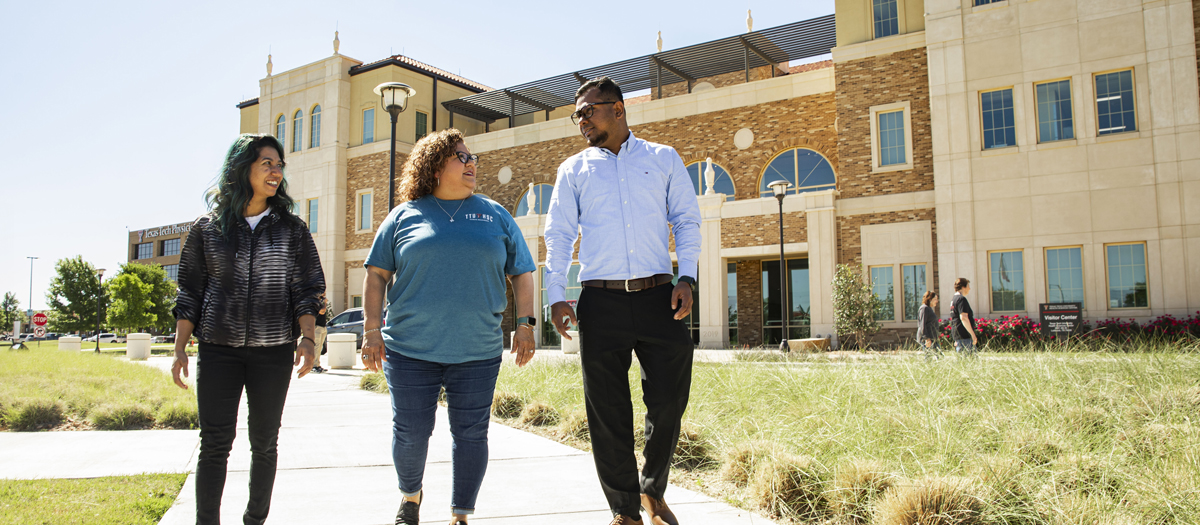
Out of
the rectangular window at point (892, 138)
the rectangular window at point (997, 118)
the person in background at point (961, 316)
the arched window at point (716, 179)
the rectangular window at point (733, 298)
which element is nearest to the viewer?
the person in background at point (961, 316)

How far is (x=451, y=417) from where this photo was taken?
3.30m

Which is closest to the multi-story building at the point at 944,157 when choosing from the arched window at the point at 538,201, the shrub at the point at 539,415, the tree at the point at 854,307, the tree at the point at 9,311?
the arched window at the point at 538,201

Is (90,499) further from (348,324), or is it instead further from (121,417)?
(348,324)

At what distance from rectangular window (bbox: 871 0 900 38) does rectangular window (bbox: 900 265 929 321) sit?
24.0 feet

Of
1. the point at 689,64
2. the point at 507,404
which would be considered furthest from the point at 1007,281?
the point at 507,404

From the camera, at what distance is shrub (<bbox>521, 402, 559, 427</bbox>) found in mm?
7039

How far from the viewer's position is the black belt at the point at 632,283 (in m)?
3.36

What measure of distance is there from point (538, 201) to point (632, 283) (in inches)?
1089

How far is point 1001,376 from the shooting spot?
254 inches

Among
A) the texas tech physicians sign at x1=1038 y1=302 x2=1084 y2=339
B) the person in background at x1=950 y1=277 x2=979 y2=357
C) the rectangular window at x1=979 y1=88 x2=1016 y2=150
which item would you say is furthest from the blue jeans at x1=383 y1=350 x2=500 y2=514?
the rectangular window at x1=979 y1=88 x2=1016 y2=150

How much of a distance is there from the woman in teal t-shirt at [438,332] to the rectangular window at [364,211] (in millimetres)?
32667

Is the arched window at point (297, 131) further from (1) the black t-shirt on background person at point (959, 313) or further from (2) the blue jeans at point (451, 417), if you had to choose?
(2) the blue jeans at point (451, 417)

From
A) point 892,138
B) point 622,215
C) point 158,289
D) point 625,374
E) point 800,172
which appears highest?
point 892,138

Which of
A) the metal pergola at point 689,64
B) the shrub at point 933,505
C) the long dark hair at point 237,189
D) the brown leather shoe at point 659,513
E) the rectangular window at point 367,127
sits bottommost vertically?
the brown leather shoe at point 659,513
